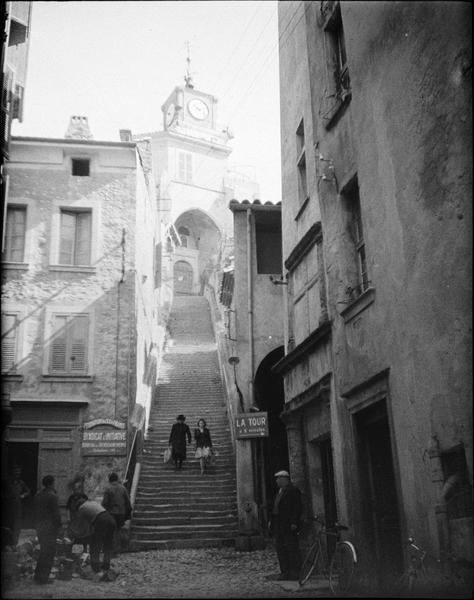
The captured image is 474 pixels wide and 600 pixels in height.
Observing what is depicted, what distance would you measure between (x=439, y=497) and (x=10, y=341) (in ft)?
50.1

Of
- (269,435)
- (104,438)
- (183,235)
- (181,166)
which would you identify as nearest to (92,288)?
(104,438)

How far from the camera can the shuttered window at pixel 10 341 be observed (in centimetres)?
1981

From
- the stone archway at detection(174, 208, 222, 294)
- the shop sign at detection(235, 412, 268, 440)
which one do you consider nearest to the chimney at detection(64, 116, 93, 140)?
the shop sign at detection(235, 412, 268, 440)

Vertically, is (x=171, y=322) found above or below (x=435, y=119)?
above

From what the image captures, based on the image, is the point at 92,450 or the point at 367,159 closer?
the point at 367,159

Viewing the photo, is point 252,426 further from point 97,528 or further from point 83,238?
point 83,238

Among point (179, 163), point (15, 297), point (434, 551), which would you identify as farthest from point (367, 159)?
point (179, 163)

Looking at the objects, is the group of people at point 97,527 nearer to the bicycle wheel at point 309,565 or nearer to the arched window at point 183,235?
the bicycle wheel at point 309,565

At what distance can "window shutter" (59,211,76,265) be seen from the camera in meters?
21.4

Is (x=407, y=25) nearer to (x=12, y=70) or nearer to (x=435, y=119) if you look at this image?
(x=435, y=119)

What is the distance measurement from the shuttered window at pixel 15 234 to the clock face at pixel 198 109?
128 feet

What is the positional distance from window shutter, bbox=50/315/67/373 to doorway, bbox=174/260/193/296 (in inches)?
1265

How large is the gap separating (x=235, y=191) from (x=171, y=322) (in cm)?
2310

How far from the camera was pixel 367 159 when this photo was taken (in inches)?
398
